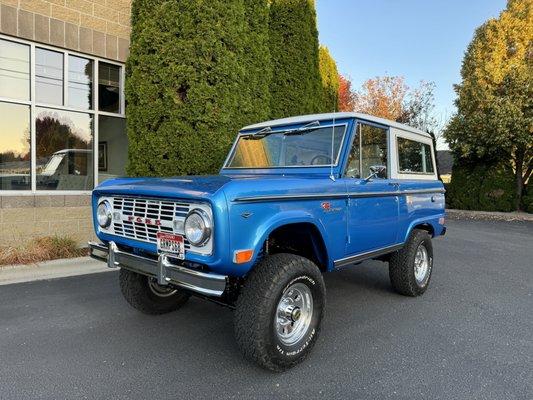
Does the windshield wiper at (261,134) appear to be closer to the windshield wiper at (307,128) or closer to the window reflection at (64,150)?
the windshield wiper at (307,128)

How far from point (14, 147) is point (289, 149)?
207 inches

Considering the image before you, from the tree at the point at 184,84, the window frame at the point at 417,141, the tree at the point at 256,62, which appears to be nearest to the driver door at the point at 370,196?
the window frame at the point at 417,141

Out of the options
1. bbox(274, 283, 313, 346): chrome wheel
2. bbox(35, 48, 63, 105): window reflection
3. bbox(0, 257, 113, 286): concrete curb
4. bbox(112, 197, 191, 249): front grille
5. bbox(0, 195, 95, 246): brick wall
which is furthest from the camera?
bbox(35, 48, 63, 105): window reflection

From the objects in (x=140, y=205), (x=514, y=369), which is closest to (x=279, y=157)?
(x=140, y=205)

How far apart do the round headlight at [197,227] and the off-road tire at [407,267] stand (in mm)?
2780

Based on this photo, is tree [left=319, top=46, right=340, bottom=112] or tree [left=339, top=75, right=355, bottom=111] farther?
tree [left=339, top=75, right=355, bottom=111]

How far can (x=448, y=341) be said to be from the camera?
3666mm

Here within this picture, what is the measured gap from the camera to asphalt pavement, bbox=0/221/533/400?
286 centimetres

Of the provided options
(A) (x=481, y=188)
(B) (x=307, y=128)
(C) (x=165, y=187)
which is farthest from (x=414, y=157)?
(A) (x=481, y=188)

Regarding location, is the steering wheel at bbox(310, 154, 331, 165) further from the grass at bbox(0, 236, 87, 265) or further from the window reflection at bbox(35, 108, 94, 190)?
the window reflection at bbox(35, 108, 94, 190)

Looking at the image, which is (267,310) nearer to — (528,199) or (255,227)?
(255,227)

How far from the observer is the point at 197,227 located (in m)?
2.78

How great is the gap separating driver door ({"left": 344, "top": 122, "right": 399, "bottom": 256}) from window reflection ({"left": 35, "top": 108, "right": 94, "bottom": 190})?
5730 millimetres

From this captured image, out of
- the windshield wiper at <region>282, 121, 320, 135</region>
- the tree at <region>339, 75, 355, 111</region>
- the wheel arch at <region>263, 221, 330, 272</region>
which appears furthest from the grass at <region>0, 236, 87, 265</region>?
the tree at <region>339, 75, 355, 111</region>
